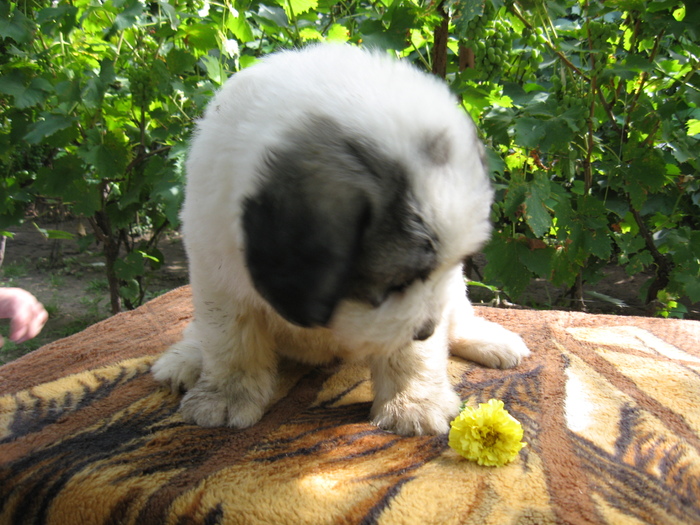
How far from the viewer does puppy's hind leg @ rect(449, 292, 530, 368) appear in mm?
2900

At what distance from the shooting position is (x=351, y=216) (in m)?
1.48

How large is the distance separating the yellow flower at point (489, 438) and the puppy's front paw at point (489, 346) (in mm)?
855

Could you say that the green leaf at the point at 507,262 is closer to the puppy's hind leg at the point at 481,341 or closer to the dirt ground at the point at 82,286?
the puppy's hind leg at the point at 481,341

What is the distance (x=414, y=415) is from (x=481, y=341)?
86cm

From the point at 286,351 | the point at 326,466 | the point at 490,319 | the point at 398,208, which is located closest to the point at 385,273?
the point at 398,208

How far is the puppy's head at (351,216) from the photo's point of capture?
1.46m

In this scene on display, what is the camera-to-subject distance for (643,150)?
3.60 metres

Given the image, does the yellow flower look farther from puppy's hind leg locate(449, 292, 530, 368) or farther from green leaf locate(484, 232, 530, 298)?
green leaf locate(484, 232, 530, 298)

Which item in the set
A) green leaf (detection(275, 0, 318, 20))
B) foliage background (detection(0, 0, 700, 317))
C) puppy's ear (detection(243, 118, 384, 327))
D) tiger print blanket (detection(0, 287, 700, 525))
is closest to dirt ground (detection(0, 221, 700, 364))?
foliage background (detection(0, 0, 700, 317))

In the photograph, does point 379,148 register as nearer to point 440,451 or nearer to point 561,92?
point 440,451

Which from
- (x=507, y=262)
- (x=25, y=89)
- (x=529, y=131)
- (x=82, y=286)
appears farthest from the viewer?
(x=82, y=286)

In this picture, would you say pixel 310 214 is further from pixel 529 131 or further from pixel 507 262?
pixel 507 262

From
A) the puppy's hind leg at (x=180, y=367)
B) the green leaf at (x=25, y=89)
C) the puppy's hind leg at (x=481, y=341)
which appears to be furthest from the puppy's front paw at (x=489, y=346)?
the green leaf at (x=25, y=89)

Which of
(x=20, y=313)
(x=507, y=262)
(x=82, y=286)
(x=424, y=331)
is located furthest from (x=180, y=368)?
(x=82, y=286)
